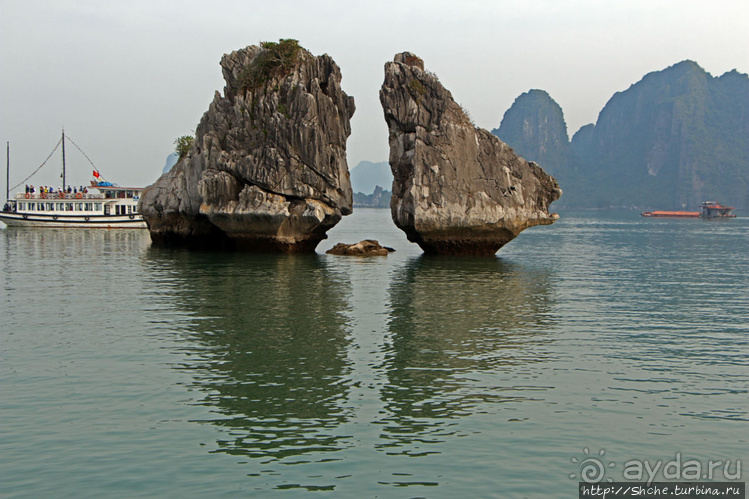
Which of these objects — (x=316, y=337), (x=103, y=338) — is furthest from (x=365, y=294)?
(x=103, y=338)

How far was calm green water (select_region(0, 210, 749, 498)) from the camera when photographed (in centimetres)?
975

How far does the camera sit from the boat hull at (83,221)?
81.7 meters

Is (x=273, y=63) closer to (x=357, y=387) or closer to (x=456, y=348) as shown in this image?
(x=456, y=348)

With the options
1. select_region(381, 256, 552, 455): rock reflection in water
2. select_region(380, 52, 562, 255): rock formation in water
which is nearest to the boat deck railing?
select_region(380, 52, 562, 255): rock formation in water

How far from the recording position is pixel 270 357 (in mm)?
16219

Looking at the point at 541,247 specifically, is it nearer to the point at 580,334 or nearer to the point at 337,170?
the point at 337,170

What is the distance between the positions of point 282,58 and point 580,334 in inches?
1306

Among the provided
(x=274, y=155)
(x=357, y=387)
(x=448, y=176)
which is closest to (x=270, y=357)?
(x=357, y=387)

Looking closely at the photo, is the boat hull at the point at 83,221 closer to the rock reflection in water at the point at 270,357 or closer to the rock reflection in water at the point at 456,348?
the rock reflection in water at the point at 270,357

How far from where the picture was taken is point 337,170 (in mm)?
44812

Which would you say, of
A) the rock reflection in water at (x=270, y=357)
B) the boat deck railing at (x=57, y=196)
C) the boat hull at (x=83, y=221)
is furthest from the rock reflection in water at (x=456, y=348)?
the boat deck railing at (x=57, y=196)

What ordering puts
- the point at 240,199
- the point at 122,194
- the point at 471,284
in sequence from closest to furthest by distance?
the point at 471,284, the point at 240,199, the point at 122,194

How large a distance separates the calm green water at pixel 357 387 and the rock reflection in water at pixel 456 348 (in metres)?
0.08

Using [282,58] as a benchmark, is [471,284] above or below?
below
